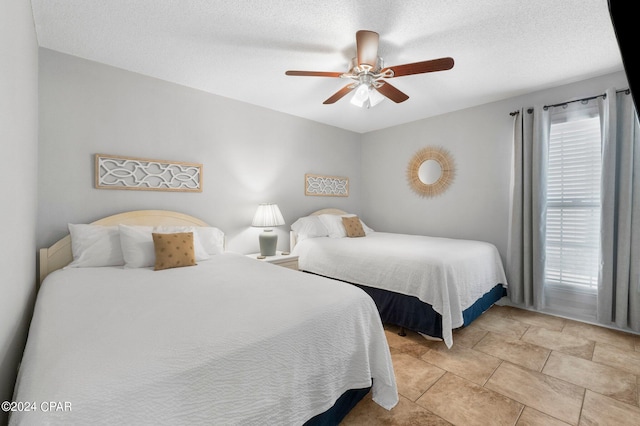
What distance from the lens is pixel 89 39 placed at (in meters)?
2.09

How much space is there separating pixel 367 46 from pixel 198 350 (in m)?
1.96

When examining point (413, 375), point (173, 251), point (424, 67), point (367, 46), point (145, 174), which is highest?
point (367, 46)

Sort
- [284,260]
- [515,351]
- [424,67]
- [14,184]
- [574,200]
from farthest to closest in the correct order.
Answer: [284,260] → [574,200] → [515,351] → [424,67] → [14,184]

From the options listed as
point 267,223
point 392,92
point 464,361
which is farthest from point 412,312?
point 392,92

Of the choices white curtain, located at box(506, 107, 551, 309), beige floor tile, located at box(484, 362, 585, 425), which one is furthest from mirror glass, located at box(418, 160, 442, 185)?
beige floor tile, located at box(484, 362, 585, 425)

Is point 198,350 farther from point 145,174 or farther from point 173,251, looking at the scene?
point 145,174

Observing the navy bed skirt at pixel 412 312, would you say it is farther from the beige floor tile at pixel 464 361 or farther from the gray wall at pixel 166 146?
the gray wall at pixel 166 146

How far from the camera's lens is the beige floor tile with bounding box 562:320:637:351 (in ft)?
7.77

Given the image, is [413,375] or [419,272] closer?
[413,375]

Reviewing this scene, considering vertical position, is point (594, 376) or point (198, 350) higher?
point (198, 350)

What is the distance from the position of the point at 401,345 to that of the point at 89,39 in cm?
347

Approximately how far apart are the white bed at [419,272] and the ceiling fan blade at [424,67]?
1480 millimetres

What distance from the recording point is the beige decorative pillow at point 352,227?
12.2 ft

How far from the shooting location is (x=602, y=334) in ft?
8.34
